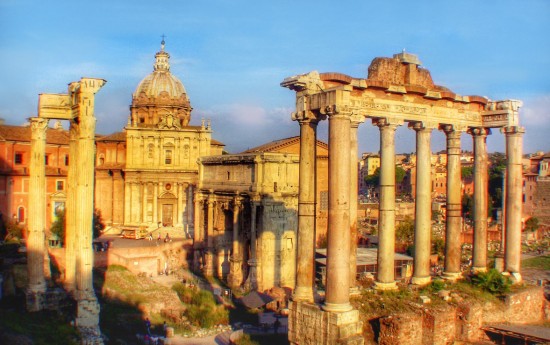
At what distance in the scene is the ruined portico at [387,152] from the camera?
14.1 metres

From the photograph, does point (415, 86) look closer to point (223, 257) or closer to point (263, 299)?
point (263, 299)

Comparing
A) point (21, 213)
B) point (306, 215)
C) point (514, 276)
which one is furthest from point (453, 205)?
point (21, 213)

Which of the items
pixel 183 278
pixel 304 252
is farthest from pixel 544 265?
pixel 304 252

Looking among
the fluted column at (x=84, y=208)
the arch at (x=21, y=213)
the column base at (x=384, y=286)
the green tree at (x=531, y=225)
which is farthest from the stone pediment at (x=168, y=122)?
the green tree at (x=531, y=225)

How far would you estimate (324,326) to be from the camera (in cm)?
1425

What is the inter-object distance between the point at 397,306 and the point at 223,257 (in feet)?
81.9

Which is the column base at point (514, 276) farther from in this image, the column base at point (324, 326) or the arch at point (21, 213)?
the arch at point (21, 213)

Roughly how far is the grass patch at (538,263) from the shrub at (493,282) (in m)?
34.9

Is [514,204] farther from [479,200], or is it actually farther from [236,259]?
[236,259]

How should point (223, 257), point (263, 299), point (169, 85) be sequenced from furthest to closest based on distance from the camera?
point (169, 85) < point (223, 257) < point (263, 299)

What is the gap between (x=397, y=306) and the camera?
16.6 m

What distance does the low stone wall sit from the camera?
50.2ft

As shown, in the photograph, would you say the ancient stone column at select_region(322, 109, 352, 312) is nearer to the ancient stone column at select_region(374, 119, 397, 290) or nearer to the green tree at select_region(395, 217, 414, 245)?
the ancient stone column at select_region(374, 119, 397, 290)

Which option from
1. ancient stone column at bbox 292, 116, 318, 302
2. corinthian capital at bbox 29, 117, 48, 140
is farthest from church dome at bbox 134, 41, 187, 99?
ancient stone column at bbox 292, 116, 318, 302
